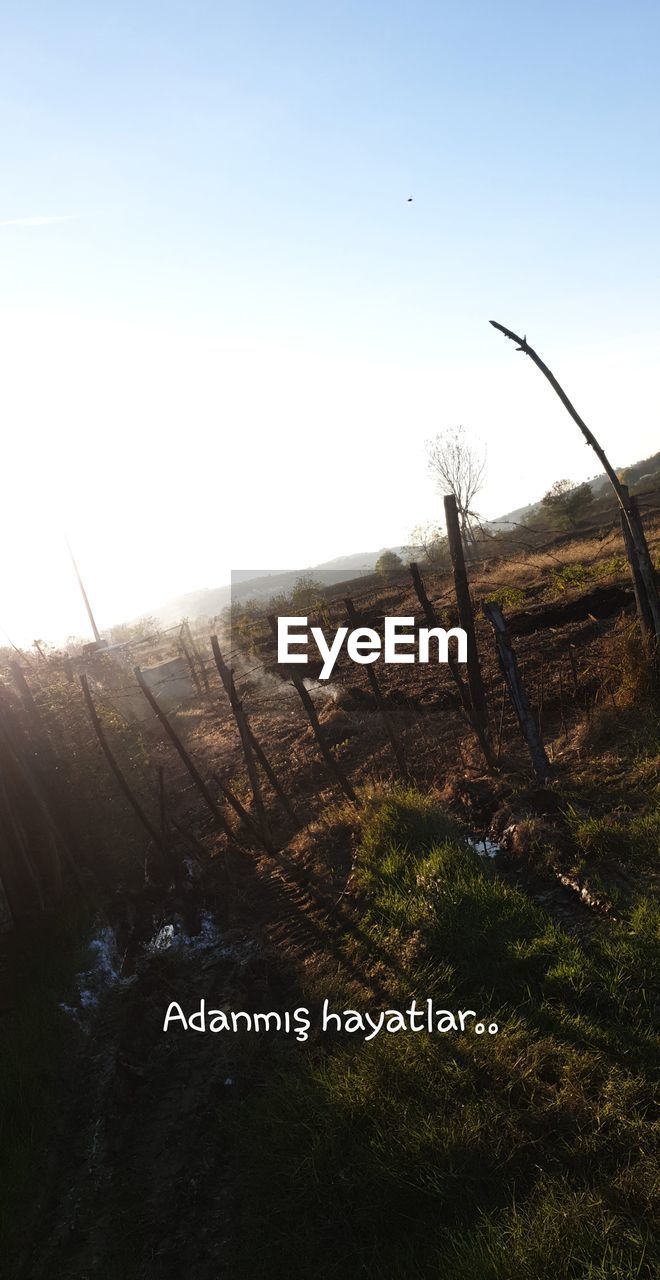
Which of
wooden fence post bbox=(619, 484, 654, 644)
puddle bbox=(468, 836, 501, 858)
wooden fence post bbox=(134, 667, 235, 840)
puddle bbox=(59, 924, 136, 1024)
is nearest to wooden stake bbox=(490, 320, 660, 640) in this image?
wooden fence post bbox=(619, 484, 654, 644)

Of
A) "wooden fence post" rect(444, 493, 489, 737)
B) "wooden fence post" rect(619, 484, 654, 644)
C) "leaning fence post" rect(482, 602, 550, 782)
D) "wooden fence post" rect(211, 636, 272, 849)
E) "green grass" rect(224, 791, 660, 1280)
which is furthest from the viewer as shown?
"wooden fence post" rect(211, 636, 272, 849)

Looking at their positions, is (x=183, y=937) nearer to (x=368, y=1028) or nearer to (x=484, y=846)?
(x=368, y=1028)

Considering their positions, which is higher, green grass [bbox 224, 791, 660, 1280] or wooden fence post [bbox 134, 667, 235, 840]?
wooden fence post [bbox 134, 667, 235, 840]

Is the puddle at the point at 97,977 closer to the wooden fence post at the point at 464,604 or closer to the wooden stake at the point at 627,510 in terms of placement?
the wooden fence post at the point at 464,604

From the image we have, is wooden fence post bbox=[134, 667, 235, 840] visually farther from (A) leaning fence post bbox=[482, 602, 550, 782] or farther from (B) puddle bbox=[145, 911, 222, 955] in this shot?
(A) leaning fence post bbox=[482, 602, 550, 782]

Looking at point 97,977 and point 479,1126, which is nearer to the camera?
point 479,1126

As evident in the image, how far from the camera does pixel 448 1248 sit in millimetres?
3199

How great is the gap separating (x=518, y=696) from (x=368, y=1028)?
12.6 feet

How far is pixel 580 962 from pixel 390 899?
200 centimetres

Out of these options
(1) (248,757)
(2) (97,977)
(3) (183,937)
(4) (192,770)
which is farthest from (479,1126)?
(4) (192,770)

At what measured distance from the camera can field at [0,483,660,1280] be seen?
347 cm

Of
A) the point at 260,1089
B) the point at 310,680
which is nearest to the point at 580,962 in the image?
the point at 260,1089

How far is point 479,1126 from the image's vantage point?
3730 millimetres

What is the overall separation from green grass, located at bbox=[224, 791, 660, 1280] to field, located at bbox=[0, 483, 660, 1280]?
0.01 metres
